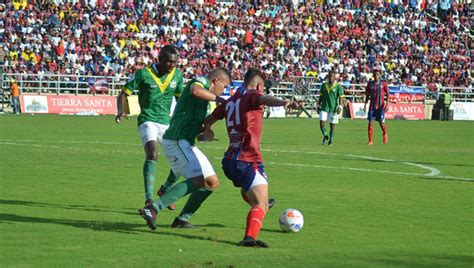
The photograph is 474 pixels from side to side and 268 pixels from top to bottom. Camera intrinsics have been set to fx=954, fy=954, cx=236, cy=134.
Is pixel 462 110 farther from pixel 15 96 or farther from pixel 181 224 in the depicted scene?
pixel 181 224

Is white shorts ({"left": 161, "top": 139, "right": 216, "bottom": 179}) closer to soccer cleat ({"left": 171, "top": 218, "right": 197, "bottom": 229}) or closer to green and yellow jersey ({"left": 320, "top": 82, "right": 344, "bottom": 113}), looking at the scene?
soccer cleat ({"left": 171, "top": 218, "right": 197, "bottom": 229})

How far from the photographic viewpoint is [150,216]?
1081 centimetres

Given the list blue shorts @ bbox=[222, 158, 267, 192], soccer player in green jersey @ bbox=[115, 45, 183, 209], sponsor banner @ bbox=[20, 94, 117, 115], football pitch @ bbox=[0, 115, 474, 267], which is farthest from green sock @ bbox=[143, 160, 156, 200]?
sponsor banner @ bbox=[20, 94, 117, 115]

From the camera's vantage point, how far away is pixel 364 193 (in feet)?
51.5

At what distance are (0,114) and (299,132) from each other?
51.2ft

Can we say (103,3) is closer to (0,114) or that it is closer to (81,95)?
(81,95)

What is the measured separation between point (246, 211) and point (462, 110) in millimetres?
44316

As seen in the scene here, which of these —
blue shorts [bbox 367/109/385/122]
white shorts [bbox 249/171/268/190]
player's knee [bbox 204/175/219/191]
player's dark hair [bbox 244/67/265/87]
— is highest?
player's dark hair [bbox 244/67/265/87]

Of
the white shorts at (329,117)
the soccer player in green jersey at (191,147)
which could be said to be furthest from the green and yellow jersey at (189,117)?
the white shorts at (329,117)

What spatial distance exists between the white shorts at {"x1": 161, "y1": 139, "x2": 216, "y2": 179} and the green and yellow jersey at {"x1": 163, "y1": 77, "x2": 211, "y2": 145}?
3.6 inches

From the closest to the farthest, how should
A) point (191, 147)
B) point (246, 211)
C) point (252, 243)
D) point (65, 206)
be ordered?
point (252, 243) → point (191, 147) → point (246, 211) → point (65, 206)

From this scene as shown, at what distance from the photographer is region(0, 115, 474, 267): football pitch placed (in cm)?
955

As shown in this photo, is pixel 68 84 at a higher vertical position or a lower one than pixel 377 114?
lower

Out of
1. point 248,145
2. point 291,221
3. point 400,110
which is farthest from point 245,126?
point 400,110
